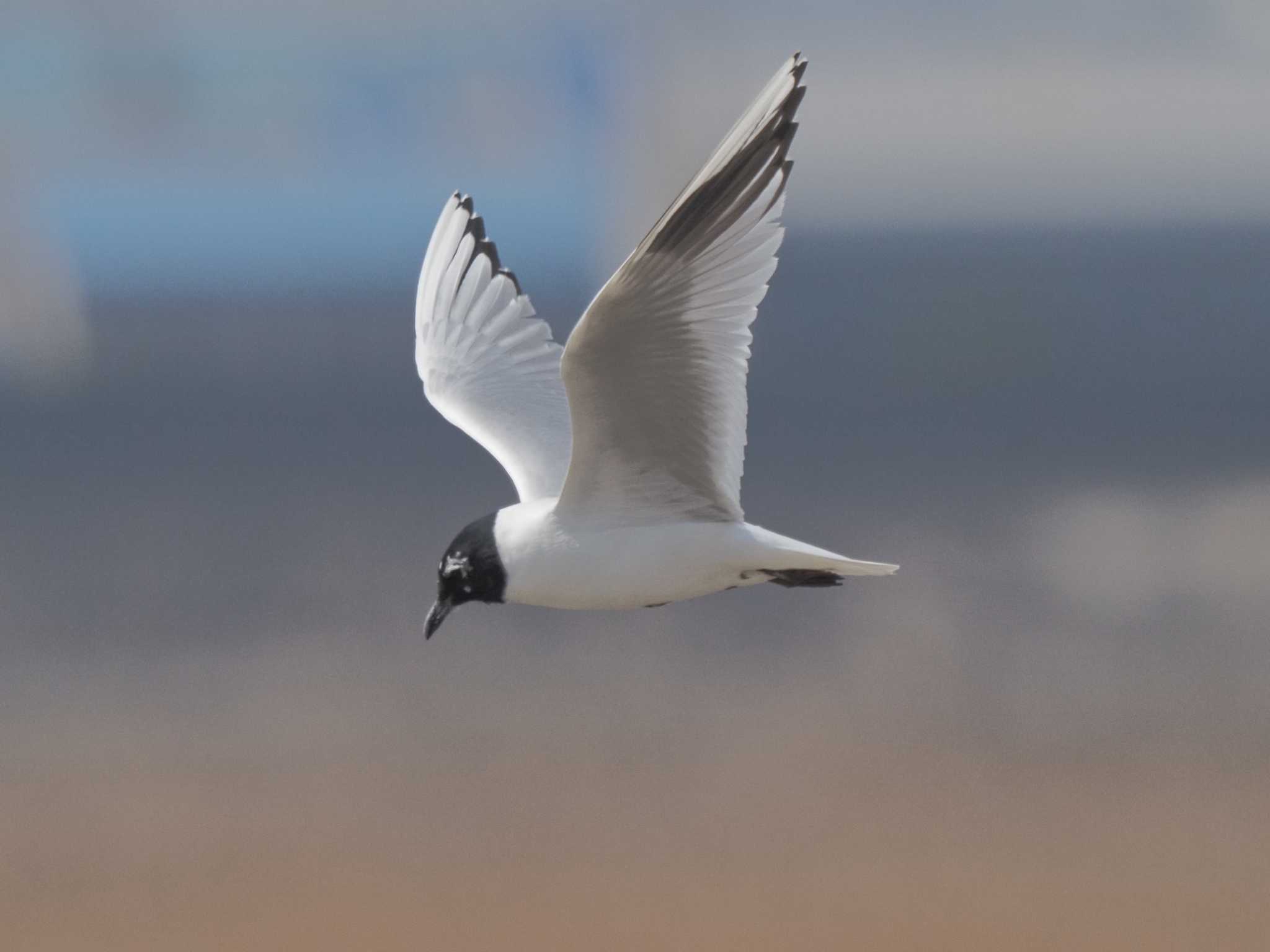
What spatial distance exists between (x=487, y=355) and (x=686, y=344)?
80 cm

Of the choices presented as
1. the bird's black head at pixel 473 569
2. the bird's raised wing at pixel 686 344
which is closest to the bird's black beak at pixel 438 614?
the bird's black head at pixel 473 569

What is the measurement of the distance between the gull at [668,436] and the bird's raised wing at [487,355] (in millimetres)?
111

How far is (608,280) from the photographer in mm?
2043

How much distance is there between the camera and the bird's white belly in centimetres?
226

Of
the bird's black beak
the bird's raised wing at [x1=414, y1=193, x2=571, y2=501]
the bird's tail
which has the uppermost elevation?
the bird's raised wing at [x1=414, y1=193, x2=571, y2=501]

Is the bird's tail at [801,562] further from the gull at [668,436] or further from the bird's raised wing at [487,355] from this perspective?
the bird's raised wing at [487,355]

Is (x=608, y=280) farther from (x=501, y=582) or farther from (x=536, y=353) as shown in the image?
(x=536, y=353)

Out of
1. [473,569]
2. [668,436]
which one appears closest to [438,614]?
[473,569]

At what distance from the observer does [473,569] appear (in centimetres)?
234

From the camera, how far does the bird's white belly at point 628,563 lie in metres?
2.26

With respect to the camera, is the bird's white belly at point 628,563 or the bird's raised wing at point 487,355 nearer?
the bird's white belly at point 628,563

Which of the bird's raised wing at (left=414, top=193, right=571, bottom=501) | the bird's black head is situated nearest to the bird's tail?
the bird's black head

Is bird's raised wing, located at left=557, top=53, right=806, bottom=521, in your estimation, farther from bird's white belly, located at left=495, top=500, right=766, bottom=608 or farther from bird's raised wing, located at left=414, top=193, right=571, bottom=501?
bird's raised wing, located at left=414, top=193, right=571, bottom=501

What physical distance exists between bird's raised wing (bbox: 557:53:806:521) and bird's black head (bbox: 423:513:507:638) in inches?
4.9
